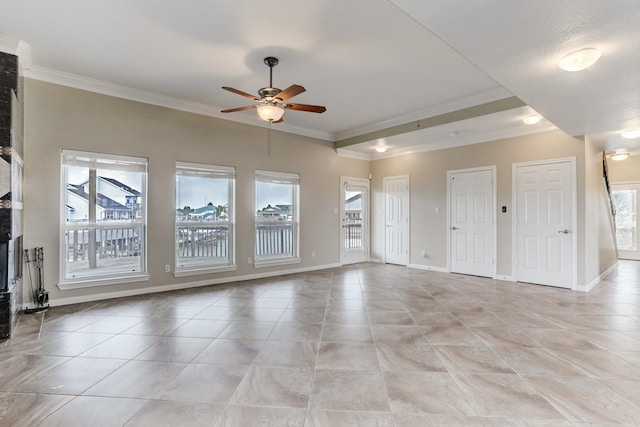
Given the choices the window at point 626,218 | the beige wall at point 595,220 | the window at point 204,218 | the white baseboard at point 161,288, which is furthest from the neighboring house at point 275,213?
the window at point 626,218

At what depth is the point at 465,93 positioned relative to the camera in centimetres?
432

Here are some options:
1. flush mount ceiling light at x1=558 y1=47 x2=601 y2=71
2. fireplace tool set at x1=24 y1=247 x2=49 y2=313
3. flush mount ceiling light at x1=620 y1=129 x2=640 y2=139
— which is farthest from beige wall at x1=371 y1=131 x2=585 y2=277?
fireplace tool set at x1=24 y1=247 x2=49 y2=313

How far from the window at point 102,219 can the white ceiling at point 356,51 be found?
1037mm

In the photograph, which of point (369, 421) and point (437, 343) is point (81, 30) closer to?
point (369, 421)

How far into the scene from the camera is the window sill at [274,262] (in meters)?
5.62

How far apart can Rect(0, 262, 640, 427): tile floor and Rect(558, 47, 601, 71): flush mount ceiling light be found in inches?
92.0

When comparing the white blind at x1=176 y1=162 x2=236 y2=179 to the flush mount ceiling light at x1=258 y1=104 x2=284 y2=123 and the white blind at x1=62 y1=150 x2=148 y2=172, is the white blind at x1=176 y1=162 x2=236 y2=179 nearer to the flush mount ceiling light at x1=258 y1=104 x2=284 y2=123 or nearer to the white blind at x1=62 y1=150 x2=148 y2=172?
the white blind at x1=62 y1=150 x2=148 y2=172

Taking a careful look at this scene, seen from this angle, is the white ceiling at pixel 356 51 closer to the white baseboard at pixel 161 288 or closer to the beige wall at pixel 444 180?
the beige wall at pixel 444 180

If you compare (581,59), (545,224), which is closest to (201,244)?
(581,59)

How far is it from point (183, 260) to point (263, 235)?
146 centimetres

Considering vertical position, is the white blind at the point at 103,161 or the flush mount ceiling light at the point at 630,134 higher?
the flush mount ceiling light at the point at 630,134

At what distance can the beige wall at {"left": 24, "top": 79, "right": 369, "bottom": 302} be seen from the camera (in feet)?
12.4

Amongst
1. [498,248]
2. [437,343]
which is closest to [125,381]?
[437,343]

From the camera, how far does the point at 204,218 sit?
512cm
